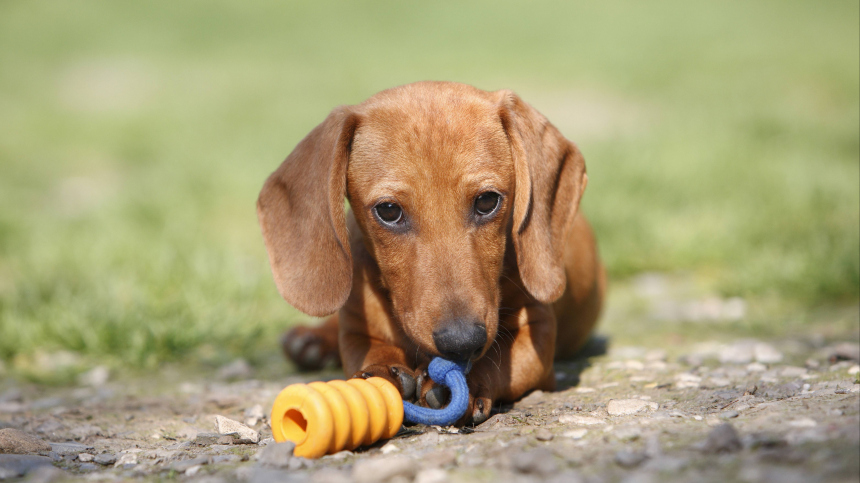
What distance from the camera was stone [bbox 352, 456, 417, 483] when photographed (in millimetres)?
2043

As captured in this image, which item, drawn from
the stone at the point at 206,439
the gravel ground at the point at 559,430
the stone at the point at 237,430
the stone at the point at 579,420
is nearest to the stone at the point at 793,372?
the gravel ground at the point at 559,430

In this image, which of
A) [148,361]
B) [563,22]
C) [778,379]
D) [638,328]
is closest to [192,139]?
[148,361]

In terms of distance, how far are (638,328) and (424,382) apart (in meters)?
2.21

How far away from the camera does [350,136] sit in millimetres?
3133

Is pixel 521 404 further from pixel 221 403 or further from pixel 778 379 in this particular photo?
pixel 221 403

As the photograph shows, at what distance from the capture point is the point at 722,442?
2025 millimetres

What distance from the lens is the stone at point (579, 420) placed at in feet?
8.31

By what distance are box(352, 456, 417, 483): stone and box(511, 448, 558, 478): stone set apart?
275 millimetres

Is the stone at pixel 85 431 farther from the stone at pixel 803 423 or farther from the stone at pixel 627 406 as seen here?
the stone at pixel 803 423

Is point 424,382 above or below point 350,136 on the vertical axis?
below

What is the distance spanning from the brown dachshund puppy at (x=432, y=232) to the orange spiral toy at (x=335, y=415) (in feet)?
0.82

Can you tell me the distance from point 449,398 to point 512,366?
370 millimetres

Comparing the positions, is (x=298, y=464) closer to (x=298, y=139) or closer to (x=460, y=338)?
(x=460, y=338)

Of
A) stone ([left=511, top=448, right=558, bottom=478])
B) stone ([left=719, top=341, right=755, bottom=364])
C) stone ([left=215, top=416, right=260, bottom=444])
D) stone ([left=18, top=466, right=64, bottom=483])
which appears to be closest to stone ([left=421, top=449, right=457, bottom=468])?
stone ([left=511, top=448, right=558, bottom=478])
